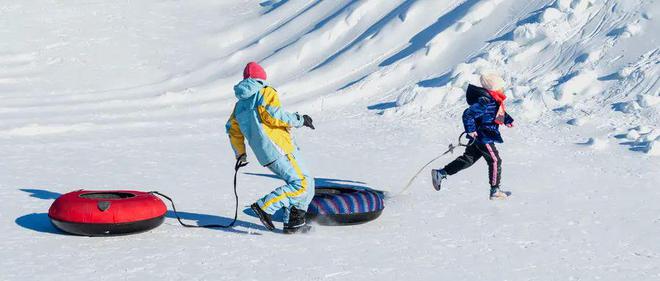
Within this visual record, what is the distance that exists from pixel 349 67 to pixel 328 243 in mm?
9246

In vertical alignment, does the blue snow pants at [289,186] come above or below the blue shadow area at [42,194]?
below

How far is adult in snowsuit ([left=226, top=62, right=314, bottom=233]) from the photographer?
6.11 m

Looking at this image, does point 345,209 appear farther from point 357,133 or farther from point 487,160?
point 357,133

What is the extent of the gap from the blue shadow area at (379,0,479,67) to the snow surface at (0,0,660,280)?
61 millimetres

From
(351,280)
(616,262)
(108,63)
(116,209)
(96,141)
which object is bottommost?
(616,262)

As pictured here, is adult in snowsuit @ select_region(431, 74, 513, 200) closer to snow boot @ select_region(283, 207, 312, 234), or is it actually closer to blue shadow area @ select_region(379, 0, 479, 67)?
snow boot @ select_region(283, 207, 312, 234)

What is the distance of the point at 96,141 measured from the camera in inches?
439

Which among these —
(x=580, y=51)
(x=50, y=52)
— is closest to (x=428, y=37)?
(x=580, y=51)

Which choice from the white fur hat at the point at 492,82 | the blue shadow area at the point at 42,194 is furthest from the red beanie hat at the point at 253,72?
the blue shadow area at the point at 42,194

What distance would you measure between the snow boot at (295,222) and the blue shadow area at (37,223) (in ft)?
5.45

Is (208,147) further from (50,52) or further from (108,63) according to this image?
(50,52)

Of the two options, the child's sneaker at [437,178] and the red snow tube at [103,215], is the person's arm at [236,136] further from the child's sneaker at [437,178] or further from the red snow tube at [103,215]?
the child's sneaker at [437,178]

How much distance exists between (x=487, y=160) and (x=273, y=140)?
2505mm

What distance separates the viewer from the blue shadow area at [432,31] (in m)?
14.8
